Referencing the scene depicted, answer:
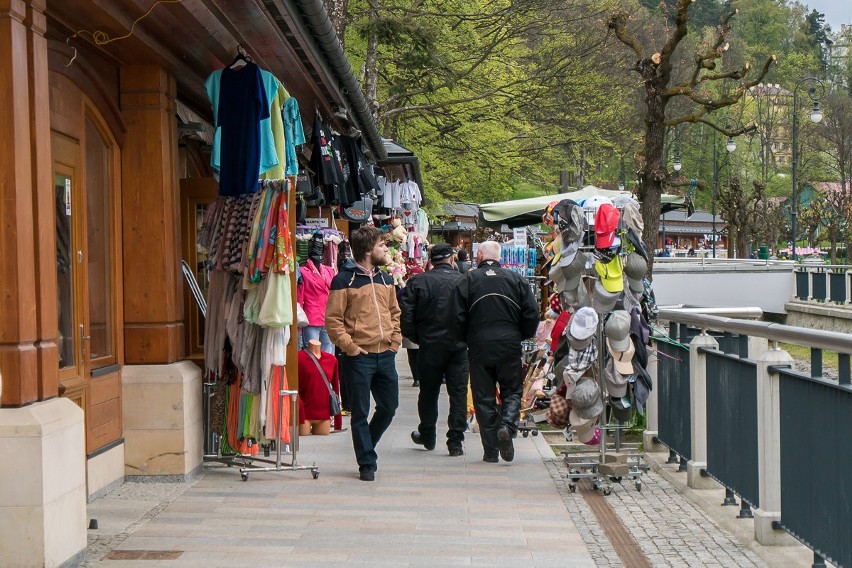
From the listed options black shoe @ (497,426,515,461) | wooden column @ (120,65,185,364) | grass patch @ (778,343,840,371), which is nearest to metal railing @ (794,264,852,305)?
black shoe @ (497,426,515,461)

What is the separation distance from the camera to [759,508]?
6703 millimetres

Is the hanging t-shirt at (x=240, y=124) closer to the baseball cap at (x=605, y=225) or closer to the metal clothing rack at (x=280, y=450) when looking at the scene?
the metal clothing rack at (x=280, y=450)

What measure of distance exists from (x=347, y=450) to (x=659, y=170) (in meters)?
8.06

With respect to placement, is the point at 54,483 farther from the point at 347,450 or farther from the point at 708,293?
the point at 708,293

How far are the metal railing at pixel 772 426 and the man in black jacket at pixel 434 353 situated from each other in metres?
2.25

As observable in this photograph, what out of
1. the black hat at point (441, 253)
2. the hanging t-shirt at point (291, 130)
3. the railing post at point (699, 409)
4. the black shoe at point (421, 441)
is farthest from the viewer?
the black hat at point (441, 253)

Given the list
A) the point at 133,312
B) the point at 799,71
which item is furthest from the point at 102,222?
the point at 799,71

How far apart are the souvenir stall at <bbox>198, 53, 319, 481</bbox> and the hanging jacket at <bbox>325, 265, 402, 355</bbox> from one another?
0.37m

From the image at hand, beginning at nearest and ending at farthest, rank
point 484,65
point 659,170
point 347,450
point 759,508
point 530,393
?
point 759,508 < point 347,450 < point 530,393 < point 659,170 < point 484,65

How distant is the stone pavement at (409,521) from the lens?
6.48 m

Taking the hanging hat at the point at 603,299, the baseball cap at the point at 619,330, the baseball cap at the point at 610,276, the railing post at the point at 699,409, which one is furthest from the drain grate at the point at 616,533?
the baseball cap at the point at 610,276

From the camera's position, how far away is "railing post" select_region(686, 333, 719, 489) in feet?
27.5

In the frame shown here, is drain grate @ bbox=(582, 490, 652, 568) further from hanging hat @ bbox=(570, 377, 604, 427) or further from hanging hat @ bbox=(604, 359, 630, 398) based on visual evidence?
hanging hat @ bbox=(604, 359, 630, 398)

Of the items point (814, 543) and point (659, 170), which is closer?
point (814, 543)
